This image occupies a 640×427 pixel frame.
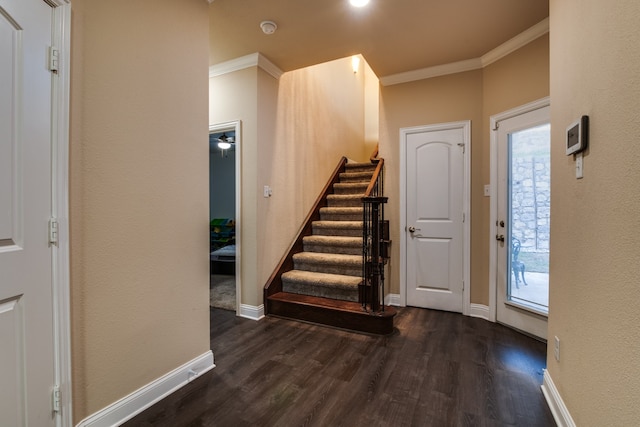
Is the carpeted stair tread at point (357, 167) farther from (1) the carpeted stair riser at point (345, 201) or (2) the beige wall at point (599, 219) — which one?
(2) the beige wall at point (599, 219)

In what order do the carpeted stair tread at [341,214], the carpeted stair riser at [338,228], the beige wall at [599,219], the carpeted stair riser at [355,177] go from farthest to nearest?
the carpeted stair riser at [355,177]
the carpeted stair tread at [341,214]
the carpeted stair riser at [338,228]
the beige wall at [599,219]

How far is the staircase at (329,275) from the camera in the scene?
2748 millimetres

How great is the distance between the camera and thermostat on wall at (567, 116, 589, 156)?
1261 millimetres

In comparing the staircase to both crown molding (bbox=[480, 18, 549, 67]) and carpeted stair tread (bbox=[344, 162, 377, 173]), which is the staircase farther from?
crown molding (bbox=[480, 18, 549, 67])

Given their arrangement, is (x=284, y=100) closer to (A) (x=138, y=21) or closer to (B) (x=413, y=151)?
(B) (x=413, y=151)

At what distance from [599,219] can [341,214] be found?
3002 mm

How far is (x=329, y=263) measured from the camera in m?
3.35

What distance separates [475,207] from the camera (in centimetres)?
306

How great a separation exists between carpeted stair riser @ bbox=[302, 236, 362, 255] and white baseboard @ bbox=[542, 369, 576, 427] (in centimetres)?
200

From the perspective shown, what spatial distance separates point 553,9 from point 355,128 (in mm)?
4175

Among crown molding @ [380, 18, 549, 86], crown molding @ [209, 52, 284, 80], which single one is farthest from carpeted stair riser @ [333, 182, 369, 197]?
crown molding @ [209, 52, 284, 80]

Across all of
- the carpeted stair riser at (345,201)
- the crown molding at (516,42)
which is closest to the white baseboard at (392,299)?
the carpeted stair riser at (345,201)

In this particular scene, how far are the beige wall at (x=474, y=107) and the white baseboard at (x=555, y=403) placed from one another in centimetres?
129

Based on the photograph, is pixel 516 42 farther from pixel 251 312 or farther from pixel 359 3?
pixel 251 312
